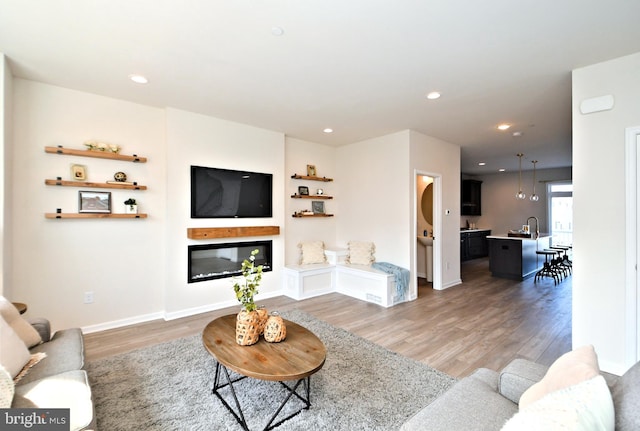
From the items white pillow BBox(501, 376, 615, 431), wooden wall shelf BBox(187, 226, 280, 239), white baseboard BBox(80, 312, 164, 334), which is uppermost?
wooden wall shelf BBox(187, 226, 280, 239)

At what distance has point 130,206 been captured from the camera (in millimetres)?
3598

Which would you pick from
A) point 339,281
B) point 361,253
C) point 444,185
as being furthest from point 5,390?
point 444,185

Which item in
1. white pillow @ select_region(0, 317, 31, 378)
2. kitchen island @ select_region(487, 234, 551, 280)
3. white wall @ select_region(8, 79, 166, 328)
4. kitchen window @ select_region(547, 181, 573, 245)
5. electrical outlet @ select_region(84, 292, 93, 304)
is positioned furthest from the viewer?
kitchen window @ select_region(547, 181, 573, 245)

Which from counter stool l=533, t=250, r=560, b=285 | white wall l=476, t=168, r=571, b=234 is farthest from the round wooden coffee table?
white wall l=476, t=168, r=571, b=234

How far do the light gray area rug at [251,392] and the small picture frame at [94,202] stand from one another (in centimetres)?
164

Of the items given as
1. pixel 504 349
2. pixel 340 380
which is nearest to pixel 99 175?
pixel 340 380

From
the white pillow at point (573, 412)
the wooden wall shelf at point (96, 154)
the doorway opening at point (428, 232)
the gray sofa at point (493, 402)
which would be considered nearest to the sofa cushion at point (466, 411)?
the gray sofa at point (493, 402)

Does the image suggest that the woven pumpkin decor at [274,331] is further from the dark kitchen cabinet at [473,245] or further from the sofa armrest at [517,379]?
the dark kitchen cabinet at [473,245]

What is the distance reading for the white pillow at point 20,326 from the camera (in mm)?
1912

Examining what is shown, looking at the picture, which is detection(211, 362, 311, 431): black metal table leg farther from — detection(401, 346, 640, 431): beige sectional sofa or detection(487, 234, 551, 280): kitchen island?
detection(487, 234, 551, 280): kitchen island

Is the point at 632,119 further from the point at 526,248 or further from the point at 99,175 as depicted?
the point at 99,175

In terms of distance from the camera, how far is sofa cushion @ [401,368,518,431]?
1204 millimetres

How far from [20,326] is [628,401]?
3134mm

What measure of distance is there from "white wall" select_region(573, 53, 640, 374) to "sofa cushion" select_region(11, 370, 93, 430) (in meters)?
3.73
